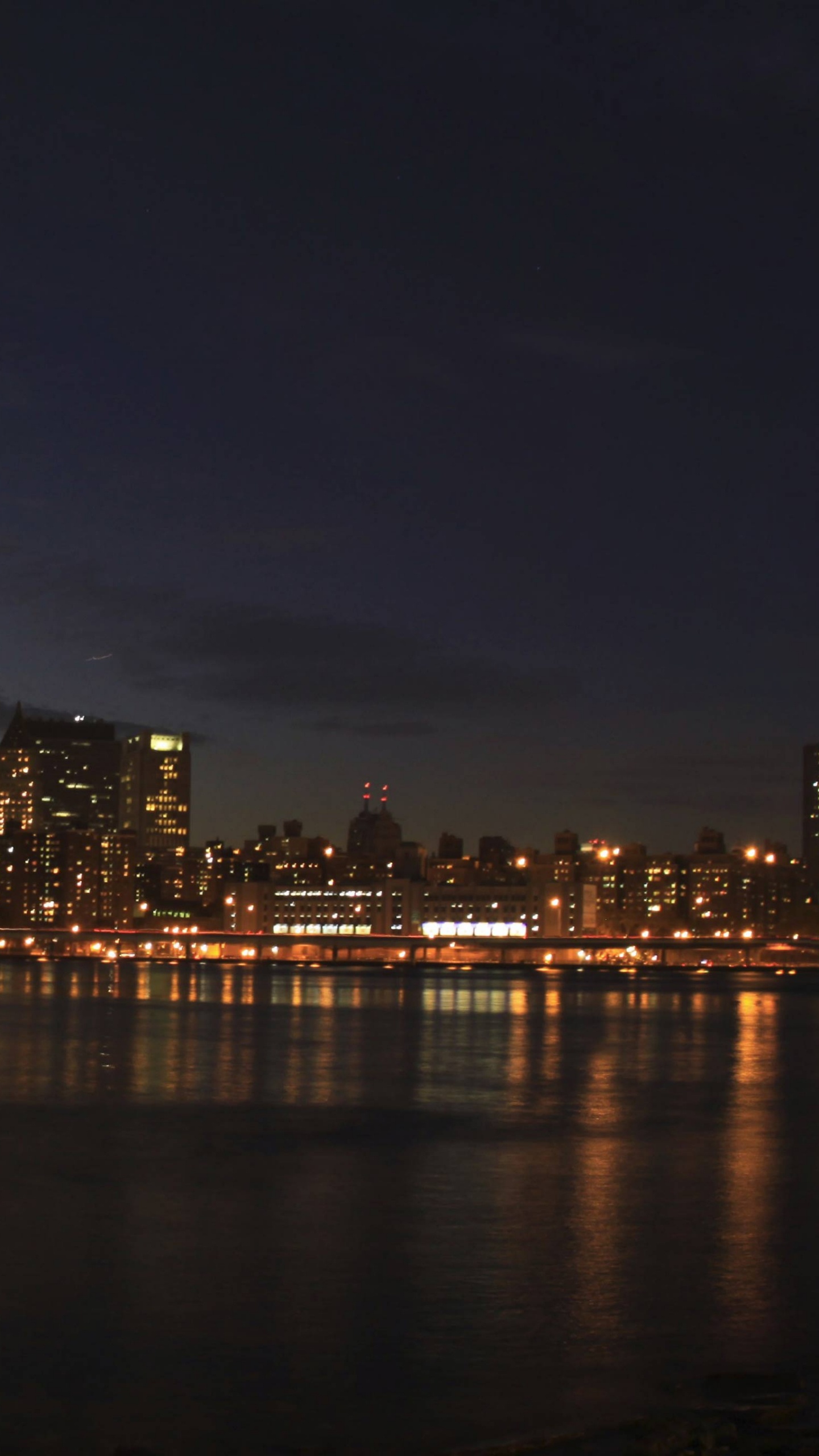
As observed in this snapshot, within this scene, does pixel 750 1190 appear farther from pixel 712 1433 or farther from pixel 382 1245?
pixel 712 1433

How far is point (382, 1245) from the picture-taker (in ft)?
63.7

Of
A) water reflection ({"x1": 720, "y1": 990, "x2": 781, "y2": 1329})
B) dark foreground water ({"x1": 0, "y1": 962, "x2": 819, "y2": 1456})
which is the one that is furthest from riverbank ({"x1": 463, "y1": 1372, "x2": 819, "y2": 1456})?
water reflection ({"x1": 720, "y1": 990, "x2": 781, "y2": 1329})

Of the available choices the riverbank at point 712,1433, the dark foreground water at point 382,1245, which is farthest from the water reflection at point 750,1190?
the riverbank at point 712,1433

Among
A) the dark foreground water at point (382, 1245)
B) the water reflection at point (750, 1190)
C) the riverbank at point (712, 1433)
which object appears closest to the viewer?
the riverbank at point (712, 1433)

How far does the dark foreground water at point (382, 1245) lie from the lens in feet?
44.4

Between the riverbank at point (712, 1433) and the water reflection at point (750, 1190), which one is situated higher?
the riverbank at point (712, 1433)

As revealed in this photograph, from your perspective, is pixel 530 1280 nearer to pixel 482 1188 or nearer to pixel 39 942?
pixel 482 1188

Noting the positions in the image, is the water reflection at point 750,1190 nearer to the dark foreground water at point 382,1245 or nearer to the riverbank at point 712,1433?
the dark foreground water at point 382,1245

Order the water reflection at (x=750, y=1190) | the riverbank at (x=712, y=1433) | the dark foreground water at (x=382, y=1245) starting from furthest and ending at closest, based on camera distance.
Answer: the water reflection at (x=750, y=1190), the dark foreground water at (x=382, y=1245), the riverbank at (x=712, y=1433)

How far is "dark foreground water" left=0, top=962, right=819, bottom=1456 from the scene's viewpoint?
13.5m

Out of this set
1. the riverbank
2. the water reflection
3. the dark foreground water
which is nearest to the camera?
the riverbank

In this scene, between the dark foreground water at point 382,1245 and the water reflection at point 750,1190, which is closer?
the dark foreground water at point 382,1245

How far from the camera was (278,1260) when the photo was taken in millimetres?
18484

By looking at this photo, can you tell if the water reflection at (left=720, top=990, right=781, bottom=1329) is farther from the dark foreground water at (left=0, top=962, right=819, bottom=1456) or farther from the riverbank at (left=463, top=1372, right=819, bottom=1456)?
the riverbank at (left=463, top=1372, right=819, bottom=1456)
